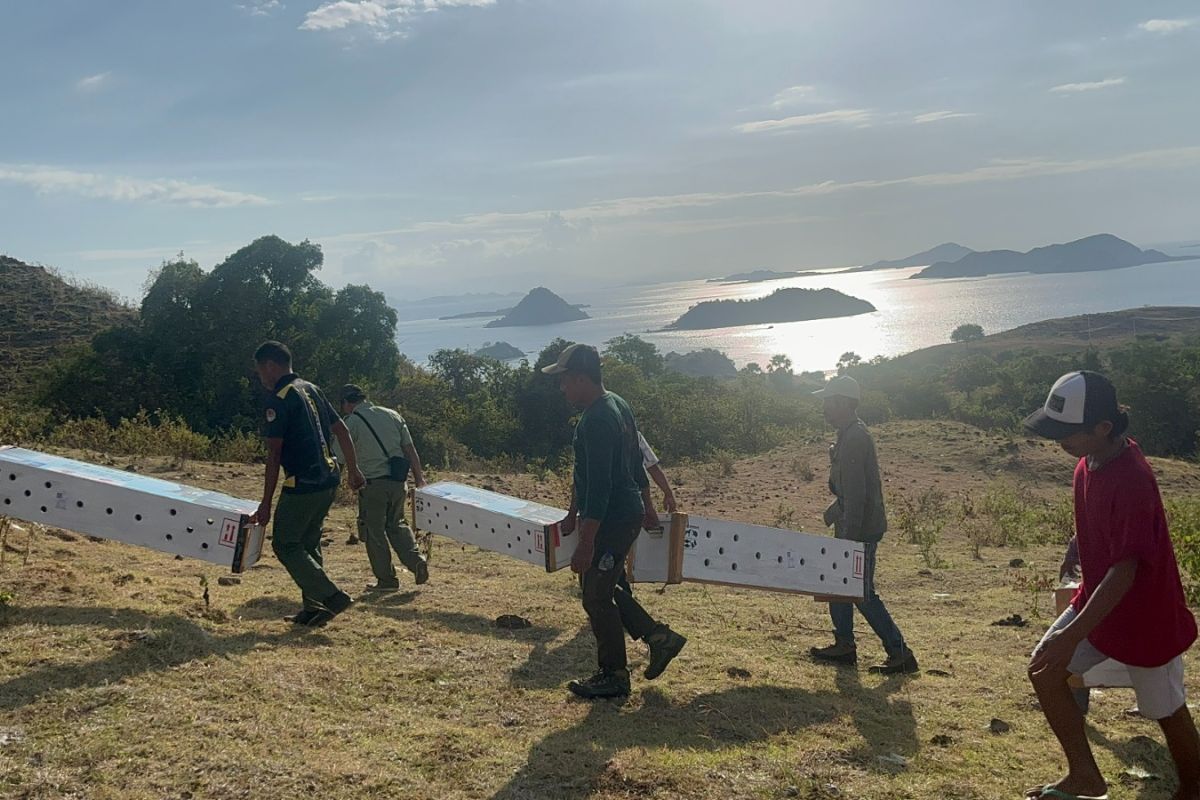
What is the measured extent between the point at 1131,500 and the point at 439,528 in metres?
5.17

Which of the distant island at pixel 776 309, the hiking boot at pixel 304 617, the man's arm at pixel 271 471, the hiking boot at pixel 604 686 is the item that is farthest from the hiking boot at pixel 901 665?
the distant island at pixel 776 309

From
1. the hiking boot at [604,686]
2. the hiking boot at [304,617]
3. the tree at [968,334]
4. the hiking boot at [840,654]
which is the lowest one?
the hiking boot at [840,654]

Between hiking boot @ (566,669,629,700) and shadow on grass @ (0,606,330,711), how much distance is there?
5.56 feet

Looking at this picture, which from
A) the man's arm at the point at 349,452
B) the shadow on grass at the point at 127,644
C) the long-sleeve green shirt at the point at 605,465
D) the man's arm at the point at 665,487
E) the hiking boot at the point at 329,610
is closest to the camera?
the shadow on grass at the point at 127,644

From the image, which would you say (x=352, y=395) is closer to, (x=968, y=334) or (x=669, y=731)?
(x=669, y=731)

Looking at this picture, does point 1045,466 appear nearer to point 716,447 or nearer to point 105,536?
point 716,447

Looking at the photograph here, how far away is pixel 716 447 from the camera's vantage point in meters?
25.4

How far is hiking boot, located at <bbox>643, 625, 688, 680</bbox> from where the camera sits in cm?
481

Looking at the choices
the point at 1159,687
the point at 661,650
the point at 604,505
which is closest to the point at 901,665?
the point at 661,650

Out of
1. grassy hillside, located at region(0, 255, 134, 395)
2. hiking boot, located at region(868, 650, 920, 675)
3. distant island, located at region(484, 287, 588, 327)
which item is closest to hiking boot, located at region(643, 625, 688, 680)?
hiking boot, located at region(868, 650, 920, 675)

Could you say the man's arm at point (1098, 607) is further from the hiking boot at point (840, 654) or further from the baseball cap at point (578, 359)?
the hiking boot at point (840, 654)

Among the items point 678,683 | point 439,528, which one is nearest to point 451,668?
point 678,683

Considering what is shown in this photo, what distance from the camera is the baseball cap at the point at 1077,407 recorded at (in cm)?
311

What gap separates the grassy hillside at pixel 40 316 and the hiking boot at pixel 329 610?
2516 cm
